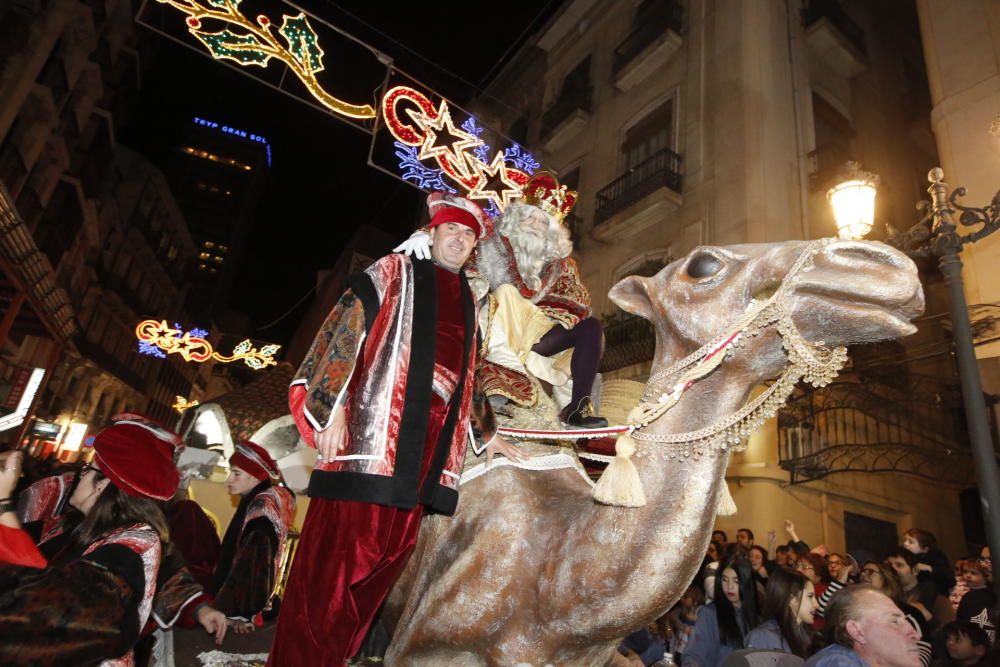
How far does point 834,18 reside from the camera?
1486 cm

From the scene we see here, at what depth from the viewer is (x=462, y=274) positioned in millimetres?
2693

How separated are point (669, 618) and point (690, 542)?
5150 millimetres

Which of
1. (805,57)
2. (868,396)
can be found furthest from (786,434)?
(805,57)

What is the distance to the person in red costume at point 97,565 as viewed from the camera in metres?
1.74

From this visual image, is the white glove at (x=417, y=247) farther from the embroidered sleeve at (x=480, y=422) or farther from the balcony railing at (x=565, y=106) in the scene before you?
the balcony railing at (x=565, y=106)

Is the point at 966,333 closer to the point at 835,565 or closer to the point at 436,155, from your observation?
the point at 835,565

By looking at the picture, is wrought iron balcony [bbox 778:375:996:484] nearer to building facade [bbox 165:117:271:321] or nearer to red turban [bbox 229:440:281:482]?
red turban [bbox 229:440:281:482]

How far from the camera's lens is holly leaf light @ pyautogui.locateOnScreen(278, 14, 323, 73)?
23.1 ft

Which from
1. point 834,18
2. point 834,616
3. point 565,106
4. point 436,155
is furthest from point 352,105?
point 834,18

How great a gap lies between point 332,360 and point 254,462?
305cm

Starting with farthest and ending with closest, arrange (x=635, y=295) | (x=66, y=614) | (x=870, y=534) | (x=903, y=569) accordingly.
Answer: (x=870, y=534), (x=903, y=569), (x=635, y=295), (x=66, y=614)

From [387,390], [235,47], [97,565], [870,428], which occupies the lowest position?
[97,565]

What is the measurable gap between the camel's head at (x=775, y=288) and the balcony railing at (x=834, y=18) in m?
15.9

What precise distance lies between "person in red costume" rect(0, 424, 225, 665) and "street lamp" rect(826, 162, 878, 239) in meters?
6.03
